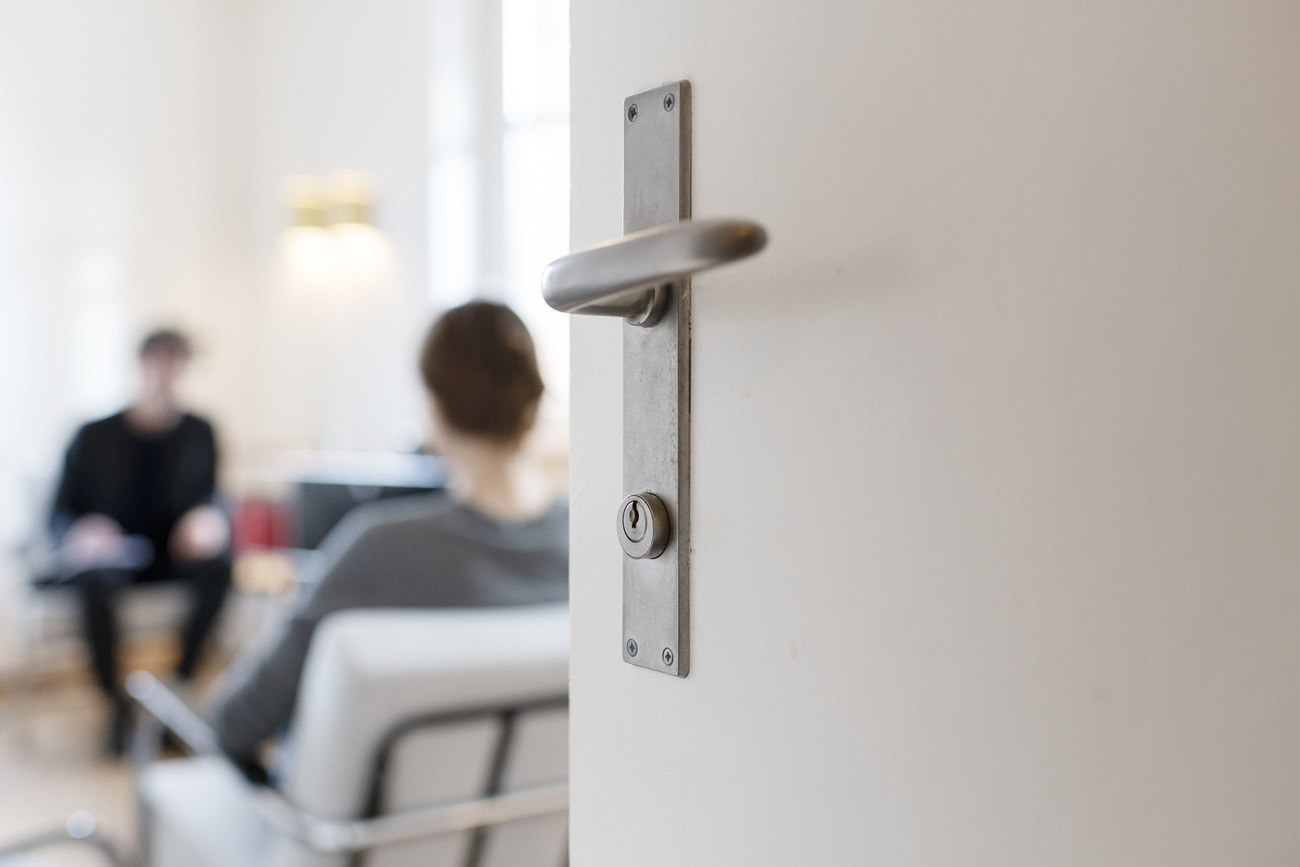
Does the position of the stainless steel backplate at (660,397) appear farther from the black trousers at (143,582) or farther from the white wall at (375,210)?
the white wall at (375,210)

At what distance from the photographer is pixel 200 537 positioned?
3352 millimetres

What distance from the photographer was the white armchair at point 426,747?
3.40 ft

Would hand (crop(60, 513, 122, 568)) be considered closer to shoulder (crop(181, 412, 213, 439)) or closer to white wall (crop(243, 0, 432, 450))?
shoulder (crop(181, 412, 213, 439))

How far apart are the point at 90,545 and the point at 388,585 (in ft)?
7.76

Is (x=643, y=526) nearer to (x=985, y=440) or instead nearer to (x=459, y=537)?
(x=985, y=440)

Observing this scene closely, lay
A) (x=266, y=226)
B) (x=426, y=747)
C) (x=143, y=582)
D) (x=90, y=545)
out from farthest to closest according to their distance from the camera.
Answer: (x=266, y=226) → (x=143, y=582) → (x=90, y=545) → (x=426, y=747)

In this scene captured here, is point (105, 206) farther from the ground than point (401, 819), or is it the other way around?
point (105, 206)

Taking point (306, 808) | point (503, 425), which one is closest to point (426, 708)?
point (306, 808)

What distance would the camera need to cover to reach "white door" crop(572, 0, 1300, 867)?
0.76ft

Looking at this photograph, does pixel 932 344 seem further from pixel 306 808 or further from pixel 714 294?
pixel 306 808

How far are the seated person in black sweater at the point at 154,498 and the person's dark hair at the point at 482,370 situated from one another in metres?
2.14

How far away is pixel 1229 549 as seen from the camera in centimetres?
23

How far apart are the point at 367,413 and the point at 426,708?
332 cm

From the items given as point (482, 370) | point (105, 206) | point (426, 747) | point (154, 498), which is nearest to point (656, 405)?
point (426, 747)
